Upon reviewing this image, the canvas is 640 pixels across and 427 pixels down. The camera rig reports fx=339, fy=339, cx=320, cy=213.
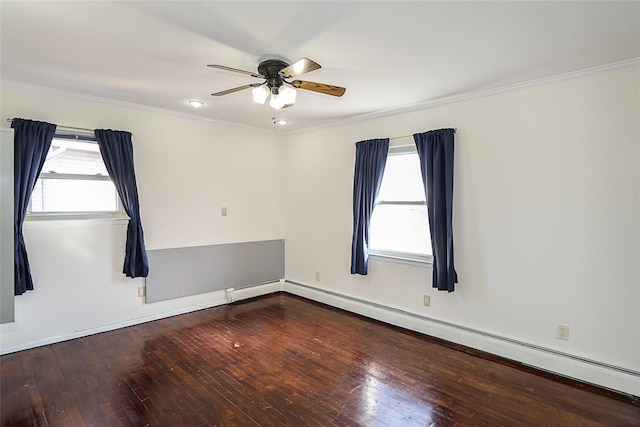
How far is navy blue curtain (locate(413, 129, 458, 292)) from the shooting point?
3.41 metres

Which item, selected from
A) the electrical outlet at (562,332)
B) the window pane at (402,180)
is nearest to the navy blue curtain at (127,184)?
the window pane at (402,180)

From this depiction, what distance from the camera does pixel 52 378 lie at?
2.75 metres

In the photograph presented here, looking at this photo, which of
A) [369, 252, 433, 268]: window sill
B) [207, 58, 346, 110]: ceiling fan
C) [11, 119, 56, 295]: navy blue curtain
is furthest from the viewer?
[369, 252, 433, 268]: window sill

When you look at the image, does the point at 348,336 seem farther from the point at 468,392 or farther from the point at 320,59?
the point at 320,59

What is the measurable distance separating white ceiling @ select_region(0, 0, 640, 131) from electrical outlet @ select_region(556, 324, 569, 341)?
2.12 metres

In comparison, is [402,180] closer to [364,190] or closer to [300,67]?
[364,190]

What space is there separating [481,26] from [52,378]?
4.08 m

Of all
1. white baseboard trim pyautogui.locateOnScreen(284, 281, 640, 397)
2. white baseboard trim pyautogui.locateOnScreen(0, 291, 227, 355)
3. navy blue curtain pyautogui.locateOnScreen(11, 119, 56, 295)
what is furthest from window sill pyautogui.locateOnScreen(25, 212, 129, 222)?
white baseboard trim pyautogui.locateOnScreen(284, 281, 640, 397)

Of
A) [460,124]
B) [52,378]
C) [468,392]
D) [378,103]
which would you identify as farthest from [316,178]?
[52,378]

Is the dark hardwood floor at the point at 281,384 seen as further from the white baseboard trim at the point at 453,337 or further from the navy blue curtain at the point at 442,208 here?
the navy blue curtain at the point at 442,208

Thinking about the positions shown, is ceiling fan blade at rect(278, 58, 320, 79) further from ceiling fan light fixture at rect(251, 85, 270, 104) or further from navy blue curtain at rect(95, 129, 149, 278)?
navy blue curtain at rect(95, 129, 149, 278)

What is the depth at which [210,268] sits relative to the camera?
15.0ft

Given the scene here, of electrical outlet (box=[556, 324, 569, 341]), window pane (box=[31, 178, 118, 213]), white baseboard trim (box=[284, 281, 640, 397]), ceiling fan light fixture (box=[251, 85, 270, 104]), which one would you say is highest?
ceiling fan light fixture (box=[251, 85, 270, 104])

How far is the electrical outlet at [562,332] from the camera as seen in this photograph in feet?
9.35
